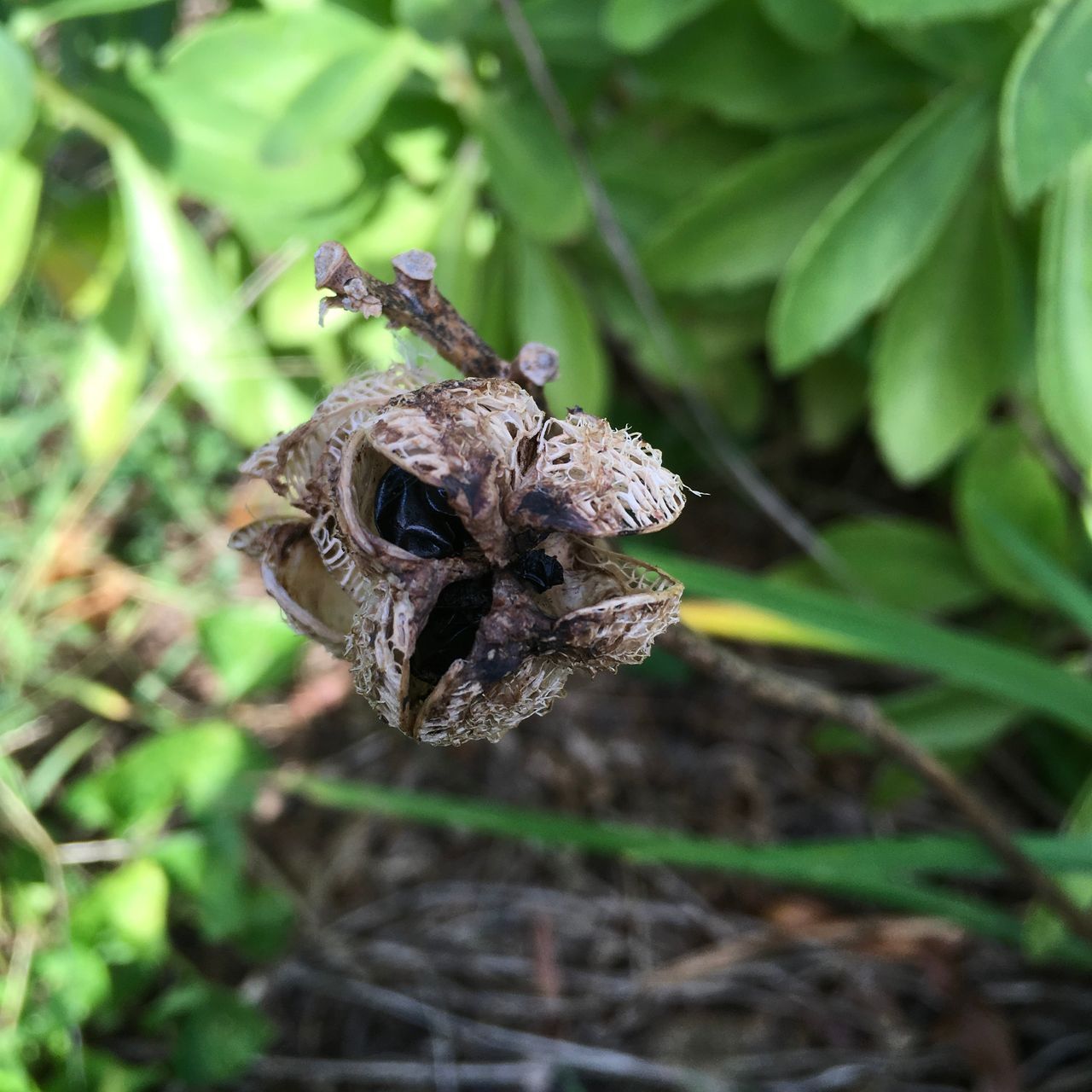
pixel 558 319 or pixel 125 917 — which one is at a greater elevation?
pixel 558 319

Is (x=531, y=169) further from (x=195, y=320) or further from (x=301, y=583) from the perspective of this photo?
(x=301, y=583)

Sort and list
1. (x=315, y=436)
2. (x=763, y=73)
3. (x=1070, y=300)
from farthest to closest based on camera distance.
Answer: (x=763, y=73) → (x=1070, y=300) → (x=315, y=436)

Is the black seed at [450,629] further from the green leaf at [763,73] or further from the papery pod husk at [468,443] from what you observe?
the green leaf at [763,73]

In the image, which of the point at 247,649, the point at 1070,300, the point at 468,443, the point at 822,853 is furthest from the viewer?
the point at 247,649

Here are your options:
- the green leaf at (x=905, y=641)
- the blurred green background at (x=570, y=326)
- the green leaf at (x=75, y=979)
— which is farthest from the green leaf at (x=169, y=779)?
the green leaf at (x=905, y=641)

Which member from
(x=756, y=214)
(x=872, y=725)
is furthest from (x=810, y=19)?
(x=872, y=725)

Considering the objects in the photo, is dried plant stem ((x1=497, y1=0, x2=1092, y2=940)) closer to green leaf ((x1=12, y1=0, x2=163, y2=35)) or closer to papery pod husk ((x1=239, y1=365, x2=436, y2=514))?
papery pod husk ((x1=239, y1=365, x2=436, y2=514))

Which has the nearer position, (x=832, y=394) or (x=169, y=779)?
(x=169, y=779)

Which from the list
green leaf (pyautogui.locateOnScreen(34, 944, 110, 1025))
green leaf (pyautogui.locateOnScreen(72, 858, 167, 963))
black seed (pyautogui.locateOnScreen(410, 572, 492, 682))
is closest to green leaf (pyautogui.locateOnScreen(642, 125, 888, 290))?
black seed (pyautogui.locateOnScreen(410, 572, 492, 682))
